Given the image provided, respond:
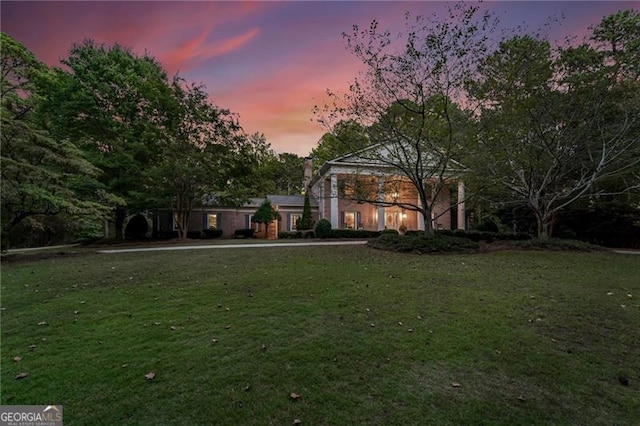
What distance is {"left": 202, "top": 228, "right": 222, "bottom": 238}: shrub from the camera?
2478 cm

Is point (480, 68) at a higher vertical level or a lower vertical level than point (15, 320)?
higher

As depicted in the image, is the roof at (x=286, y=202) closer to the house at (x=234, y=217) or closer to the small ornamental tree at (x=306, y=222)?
A: the house at (x=234, y=217)

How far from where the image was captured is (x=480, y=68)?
1075 centimetres

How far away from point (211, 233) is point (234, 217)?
8.76ft

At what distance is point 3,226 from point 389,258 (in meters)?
14.8

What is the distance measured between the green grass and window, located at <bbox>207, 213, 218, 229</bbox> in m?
20.0

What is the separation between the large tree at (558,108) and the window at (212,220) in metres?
21.0

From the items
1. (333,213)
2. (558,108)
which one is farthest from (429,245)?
(333,213)

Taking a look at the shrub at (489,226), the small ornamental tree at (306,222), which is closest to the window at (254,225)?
the small ornamental tree at (306,222)

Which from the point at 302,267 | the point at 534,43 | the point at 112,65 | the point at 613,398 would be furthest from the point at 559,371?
the point at 112,65

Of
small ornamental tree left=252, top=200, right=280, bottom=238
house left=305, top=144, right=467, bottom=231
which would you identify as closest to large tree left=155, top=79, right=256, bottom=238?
small ornamental tree left=252, top=200, right=280, bottom=238

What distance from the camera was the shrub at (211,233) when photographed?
24781 millimetres

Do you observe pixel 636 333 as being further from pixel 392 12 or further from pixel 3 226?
pixel 3 226

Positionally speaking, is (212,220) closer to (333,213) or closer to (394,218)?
(333,213)
